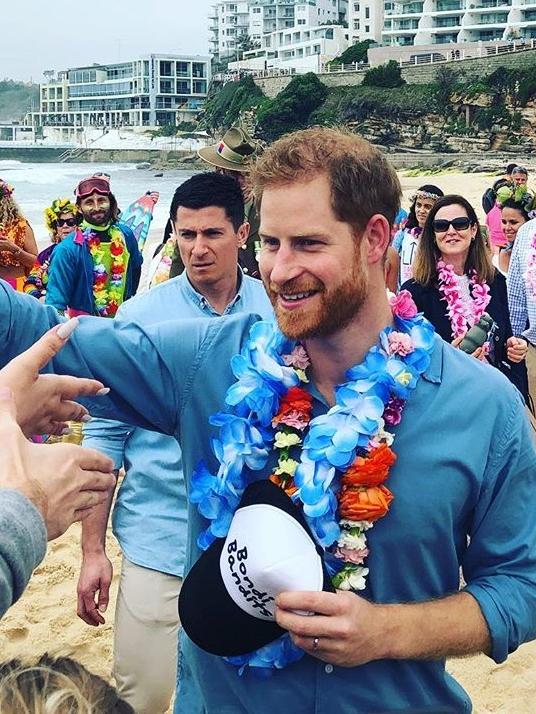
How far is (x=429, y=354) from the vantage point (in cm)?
201

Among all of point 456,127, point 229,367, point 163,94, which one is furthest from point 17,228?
point 163,94

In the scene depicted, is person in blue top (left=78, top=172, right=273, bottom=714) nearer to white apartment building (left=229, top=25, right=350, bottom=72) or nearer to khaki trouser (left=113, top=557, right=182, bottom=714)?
khaki trouser (left=113, top=557, right=182, bottom=714)

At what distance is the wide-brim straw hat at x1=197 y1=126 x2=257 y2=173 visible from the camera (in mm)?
5641

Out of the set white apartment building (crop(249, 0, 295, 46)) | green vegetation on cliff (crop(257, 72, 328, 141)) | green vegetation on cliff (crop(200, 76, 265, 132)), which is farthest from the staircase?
white apartment building (crop(249, 0, 295, 46))

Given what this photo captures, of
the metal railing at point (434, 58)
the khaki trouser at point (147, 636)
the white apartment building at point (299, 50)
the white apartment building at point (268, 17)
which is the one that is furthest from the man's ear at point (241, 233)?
the white apartment building at point (268, 17)

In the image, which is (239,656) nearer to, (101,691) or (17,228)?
(101,691)

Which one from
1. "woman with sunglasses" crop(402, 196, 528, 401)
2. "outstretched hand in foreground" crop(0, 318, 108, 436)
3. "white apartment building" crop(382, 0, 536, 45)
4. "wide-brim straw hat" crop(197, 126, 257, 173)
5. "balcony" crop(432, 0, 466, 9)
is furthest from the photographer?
"balcony" crop(432, 0, 466, 9)

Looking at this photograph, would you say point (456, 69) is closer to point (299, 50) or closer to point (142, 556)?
point (299, 50)

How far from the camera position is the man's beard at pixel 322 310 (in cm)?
195

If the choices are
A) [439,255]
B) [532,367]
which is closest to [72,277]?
[439,255]

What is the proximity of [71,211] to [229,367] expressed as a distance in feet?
19.0

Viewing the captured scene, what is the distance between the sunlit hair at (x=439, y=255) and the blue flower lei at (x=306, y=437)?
318 centimetres

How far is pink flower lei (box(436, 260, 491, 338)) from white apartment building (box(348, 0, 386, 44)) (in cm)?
9893

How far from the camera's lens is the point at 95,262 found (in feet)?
21.3
